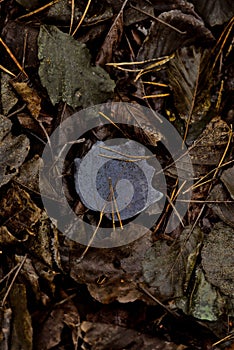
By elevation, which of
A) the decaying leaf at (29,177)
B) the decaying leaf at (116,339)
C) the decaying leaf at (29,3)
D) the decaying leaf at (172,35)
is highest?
the decaying leaf at (29,3)

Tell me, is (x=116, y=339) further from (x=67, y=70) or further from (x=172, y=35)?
(x=172, y=35)

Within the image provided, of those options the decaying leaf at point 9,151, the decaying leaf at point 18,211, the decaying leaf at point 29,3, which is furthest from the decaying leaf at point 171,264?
the decaying leaf at point 29,3

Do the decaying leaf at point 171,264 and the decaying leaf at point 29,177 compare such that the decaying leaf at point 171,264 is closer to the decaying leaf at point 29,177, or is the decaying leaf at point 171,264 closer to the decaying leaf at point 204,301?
the decaying leaf at point 204,301

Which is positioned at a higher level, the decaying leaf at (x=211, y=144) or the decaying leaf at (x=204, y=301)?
the decaying leaf at (x=211, y=144)

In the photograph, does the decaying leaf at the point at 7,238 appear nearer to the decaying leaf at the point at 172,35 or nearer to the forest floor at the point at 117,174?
the forest floor at the point at 117,174

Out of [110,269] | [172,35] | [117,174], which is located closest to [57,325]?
[110,269]
